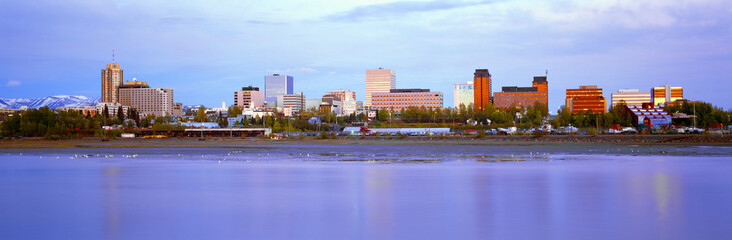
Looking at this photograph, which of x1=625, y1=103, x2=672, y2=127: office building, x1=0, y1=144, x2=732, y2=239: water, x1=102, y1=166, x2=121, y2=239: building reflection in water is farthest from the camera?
x1=625, y1=103, x2=672, y2=127: office building

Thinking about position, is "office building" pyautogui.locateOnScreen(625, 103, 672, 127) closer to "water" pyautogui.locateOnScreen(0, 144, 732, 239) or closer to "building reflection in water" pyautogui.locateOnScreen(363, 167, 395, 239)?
"water" pyautogui.locateOnScreen(0, 144, 732, 239)

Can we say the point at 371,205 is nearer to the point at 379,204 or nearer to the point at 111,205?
the point at 379,204

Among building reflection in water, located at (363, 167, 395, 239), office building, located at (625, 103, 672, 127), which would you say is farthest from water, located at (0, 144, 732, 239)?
office building, located at (625, 103, 672, 127)

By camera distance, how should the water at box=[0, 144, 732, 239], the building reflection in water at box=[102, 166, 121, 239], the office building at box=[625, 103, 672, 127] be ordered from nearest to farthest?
the water at box=[0, 144, 732, 239] → the building reflection in water at box=[102, 166, 121, 239] → the office building at box=[625, 103, 672, 127]

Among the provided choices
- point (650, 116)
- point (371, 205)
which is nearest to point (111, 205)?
point (371, 205)

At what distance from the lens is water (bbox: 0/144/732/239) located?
14.0 meters

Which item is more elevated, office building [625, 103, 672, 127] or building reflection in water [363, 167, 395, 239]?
office building [625, 103, 672, 127]

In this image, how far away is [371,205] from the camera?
59.6 ft

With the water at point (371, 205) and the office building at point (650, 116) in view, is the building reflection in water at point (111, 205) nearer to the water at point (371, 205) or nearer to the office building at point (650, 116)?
the water at point (371, 205)

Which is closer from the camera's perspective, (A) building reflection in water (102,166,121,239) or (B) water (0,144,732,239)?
Result: (B) water (0,144,732,239)

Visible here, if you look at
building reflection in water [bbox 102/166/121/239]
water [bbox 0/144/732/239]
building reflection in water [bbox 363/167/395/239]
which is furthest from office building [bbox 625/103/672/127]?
building reflection in water [bbox 102/166/121/239]

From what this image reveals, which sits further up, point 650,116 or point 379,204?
point 650,116

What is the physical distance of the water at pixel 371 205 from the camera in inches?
553

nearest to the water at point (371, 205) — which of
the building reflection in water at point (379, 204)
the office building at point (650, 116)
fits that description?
the building reflection in water at point (379, 204)
